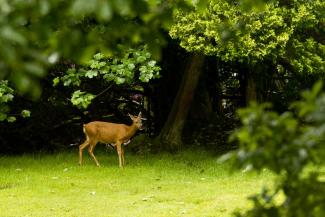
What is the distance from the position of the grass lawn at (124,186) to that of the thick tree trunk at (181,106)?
2.18 feet

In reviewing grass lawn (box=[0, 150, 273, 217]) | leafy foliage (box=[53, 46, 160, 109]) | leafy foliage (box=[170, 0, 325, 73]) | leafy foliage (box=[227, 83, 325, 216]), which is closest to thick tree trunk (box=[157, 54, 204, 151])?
grass lawn (box=[0, 150, 273, 217])

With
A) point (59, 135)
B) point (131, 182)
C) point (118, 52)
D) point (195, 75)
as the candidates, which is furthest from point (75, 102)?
point (118, 52)

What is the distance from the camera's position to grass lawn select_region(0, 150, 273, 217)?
924 cm

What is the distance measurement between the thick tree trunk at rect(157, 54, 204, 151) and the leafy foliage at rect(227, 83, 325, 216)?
11741mm

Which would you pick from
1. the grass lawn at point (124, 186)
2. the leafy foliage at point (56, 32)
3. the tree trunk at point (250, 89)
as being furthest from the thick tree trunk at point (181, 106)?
the leafy foliage at point (56, 32)

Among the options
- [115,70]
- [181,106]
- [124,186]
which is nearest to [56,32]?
[124,186]

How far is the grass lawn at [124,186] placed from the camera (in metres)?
9.24

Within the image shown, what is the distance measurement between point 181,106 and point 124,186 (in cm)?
398

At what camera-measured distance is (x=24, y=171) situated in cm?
1259

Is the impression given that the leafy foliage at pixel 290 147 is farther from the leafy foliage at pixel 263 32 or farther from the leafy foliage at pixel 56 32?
the leafy foliage at pixel 263 32

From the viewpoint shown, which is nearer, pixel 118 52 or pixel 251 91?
pixel 118 52

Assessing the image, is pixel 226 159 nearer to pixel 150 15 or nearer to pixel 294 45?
pixel 150 15

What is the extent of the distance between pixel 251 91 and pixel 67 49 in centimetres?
1391

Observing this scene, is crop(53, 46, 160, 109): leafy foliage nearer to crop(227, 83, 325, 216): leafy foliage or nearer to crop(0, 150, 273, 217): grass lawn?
crop(0, 150, 273, 217): grass lawn
